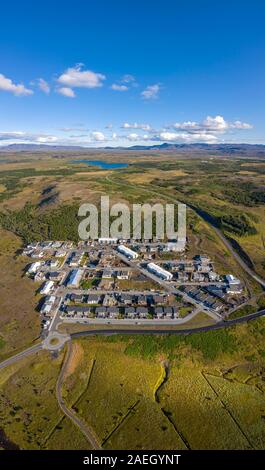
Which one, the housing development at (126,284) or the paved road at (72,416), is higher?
the housing development at (126,284)

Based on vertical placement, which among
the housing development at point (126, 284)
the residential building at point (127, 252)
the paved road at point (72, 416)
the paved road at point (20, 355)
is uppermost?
the residential building at point (127, 252)

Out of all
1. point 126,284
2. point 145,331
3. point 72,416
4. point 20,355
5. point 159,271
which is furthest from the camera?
point 159,271

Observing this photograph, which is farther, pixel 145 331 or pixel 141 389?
pixel 145 331

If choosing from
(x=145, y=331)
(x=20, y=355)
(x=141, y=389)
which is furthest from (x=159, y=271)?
(x=20, y=355)

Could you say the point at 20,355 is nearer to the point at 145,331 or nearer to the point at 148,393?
the point at 145,331

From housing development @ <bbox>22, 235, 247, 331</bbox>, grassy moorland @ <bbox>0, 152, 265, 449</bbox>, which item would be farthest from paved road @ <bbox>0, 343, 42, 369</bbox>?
housing development @ <bbox>22, 235, 247, 331</bbox>

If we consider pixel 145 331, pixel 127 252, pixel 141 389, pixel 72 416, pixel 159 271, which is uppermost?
pixel 127 252

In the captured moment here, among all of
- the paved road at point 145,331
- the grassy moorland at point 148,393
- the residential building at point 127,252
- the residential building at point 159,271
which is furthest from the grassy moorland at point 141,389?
the residential building at point 127,252

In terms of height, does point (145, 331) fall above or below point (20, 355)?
above

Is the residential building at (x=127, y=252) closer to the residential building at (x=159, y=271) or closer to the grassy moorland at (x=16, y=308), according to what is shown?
the residential building at (x=159, y=271)

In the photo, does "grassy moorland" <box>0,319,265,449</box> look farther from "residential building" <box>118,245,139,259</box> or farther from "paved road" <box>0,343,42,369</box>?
"residential building" <box>118,245,139,259</box>
